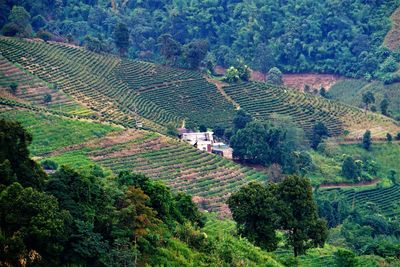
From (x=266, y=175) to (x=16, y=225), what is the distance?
110ft

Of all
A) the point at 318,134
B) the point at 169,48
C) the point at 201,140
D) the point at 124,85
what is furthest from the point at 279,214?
the point at 169,48

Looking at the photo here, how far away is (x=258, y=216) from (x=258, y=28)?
56.0 meters

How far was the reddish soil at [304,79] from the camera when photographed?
3201 inches

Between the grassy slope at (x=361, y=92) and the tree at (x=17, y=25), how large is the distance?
27.2m

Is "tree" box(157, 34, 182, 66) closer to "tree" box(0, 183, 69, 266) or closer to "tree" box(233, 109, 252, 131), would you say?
"tree" box(233, 109, 252, 131)

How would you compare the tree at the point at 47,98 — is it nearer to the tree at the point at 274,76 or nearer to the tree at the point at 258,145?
the tree at the point at 258,145

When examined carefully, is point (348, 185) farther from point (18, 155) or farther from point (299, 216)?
point (18, 155)

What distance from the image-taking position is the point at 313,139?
61656 millimetres

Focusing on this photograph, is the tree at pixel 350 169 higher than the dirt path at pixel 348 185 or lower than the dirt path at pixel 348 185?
higher


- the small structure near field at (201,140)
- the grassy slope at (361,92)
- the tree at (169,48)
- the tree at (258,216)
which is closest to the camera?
the tree at (258,216)

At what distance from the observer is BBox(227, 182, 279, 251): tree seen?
31.5 meters

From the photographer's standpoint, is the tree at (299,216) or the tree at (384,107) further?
the tree at (384,107)

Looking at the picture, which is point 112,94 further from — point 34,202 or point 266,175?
point 34,202

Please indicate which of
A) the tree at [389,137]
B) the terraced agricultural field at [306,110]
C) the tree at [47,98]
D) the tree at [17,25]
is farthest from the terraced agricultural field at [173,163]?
the tree at [17,25]
